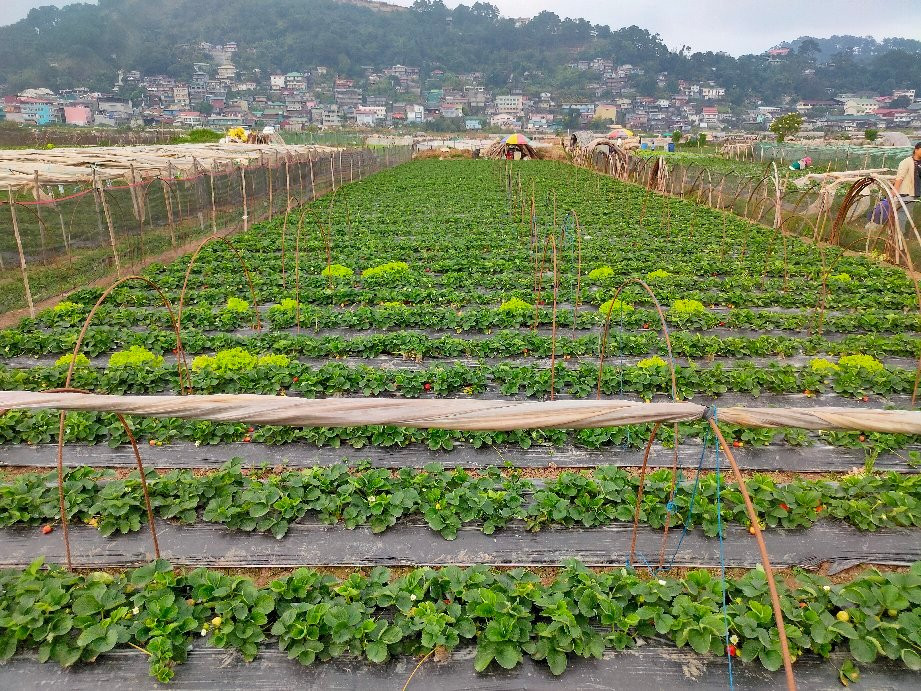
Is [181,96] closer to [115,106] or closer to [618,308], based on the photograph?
[115,106]

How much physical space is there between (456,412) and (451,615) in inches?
51.8

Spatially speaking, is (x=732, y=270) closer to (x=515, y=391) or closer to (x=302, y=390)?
(x=515, y=391)

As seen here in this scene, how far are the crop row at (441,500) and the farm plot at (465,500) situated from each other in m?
0.02

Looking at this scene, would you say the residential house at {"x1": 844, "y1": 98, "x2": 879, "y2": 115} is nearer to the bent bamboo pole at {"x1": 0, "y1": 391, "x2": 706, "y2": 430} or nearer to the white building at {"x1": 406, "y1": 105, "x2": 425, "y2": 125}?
the white building at {"x1": 406, "y1": 105, "x2": 425, "y2": 125}

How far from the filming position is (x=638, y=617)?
352 centimetres

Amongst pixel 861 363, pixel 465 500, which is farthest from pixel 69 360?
pixel 861 363

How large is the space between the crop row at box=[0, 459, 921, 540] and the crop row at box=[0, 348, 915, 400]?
1.90m

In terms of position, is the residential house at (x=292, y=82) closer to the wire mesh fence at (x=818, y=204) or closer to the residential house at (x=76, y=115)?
the residential house at (x=76, y=115)

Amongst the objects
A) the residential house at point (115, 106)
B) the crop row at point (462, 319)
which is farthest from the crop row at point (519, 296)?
the residential house at point (115, 106)

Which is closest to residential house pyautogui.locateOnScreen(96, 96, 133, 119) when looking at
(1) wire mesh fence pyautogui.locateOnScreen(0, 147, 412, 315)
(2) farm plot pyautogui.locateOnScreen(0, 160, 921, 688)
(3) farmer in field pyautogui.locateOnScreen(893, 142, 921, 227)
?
(1) wire mesh fence pyautogui.locateOnScreen(0, 147, 412, 315)

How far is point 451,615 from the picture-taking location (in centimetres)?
355

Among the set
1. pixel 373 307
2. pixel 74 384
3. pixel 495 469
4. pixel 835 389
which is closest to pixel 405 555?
pixel 495 469

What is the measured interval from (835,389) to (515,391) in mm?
3862

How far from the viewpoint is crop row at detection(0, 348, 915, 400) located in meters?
6.82
